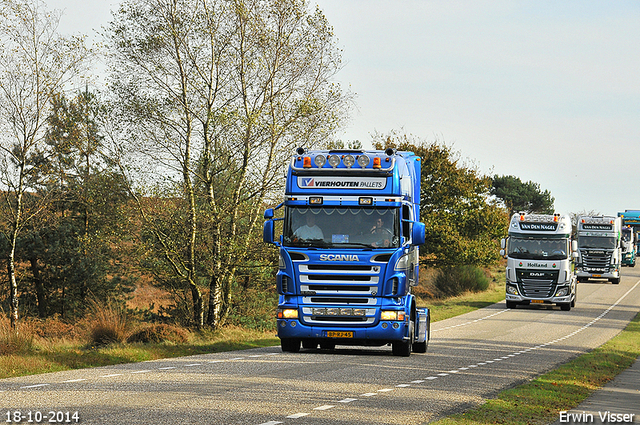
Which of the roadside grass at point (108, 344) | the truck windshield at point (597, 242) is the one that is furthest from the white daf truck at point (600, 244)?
the roadside grass at point (108, 344)

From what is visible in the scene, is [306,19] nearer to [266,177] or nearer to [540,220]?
[266,177]

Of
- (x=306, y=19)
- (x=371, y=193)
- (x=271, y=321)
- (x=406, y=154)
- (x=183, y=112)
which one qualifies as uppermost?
(x=306, y=19)

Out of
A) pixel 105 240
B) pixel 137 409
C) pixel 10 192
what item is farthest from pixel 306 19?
pixel 137 409

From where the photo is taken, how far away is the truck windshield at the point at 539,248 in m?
35.5

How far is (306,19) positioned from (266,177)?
6157mm

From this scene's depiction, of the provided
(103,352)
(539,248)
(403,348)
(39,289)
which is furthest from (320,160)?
(39,289)

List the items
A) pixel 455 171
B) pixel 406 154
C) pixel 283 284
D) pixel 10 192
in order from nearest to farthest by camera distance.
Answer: pixel 283 284
pixel 406 154
pixel 10 192
pixel 455 171

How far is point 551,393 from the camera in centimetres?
1272

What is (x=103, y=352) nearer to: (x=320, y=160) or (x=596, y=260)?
(x=320, y=160)

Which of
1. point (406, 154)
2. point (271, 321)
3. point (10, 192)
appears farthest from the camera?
point (271, 321)

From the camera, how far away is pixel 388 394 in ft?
38.4

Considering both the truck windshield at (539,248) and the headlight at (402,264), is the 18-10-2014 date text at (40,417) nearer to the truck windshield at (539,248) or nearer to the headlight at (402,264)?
the headlight at (402,264)

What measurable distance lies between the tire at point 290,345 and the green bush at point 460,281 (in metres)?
33.6

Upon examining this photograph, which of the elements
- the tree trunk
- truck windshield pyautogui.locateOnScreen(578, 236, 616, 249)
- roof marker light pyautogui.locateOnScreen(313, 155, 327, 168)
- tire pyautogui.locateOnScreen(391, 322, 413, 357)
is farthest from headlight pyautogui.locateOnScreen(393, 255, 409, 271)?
truck windshield pyautogui.locateOnScreen(578, 236, 616, 249)
